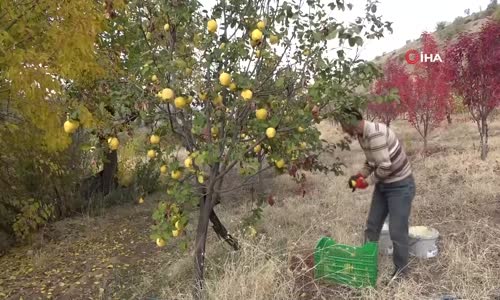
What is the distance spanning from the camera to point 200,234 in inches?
112

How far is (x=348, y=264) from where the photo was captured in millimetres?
2980

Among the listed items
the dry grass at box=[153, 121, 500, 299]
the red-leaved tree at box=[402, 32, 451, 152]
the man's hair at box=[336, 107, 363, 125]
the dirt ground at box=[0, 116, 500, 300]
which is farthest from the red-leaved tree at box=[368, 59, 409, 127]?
the man's hair at box=[336, 107, 363, 125]

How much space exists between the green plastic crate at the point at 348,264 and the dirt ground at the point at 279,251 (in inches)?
3.6

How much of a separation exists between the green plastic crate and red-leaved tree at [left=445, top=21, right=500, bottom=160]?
5524 millimetres

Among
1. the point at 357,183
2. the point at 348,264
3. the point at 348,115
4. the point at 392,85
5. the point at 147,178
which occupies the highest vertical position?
the point at 392,85

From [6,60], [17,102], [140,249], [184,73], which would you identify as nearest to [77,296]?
[140,249]

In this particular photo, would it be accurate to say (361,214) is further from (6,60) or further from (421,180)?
(6,60)

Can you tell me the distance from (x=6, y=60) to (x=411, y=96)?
7702 millimetres

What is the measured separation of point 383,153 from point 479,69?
224 inches

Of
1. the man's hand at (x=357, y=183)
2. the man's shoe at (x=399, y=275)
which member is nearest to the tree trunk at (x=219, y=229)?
the man's hand at (x=357, y=183)

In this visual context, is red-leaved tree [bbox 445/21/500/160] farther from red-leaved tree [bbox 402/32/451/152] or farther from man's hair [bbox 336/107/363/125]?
man's hair [bbox 336/107/363/125]

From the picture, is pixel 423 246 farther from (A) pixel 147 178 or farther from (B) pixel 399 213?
(A) pixel 147 178

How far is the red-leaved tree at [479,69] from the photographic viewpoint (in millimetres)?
7246

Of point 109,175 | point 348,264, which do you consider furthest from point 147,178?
point 348,264
